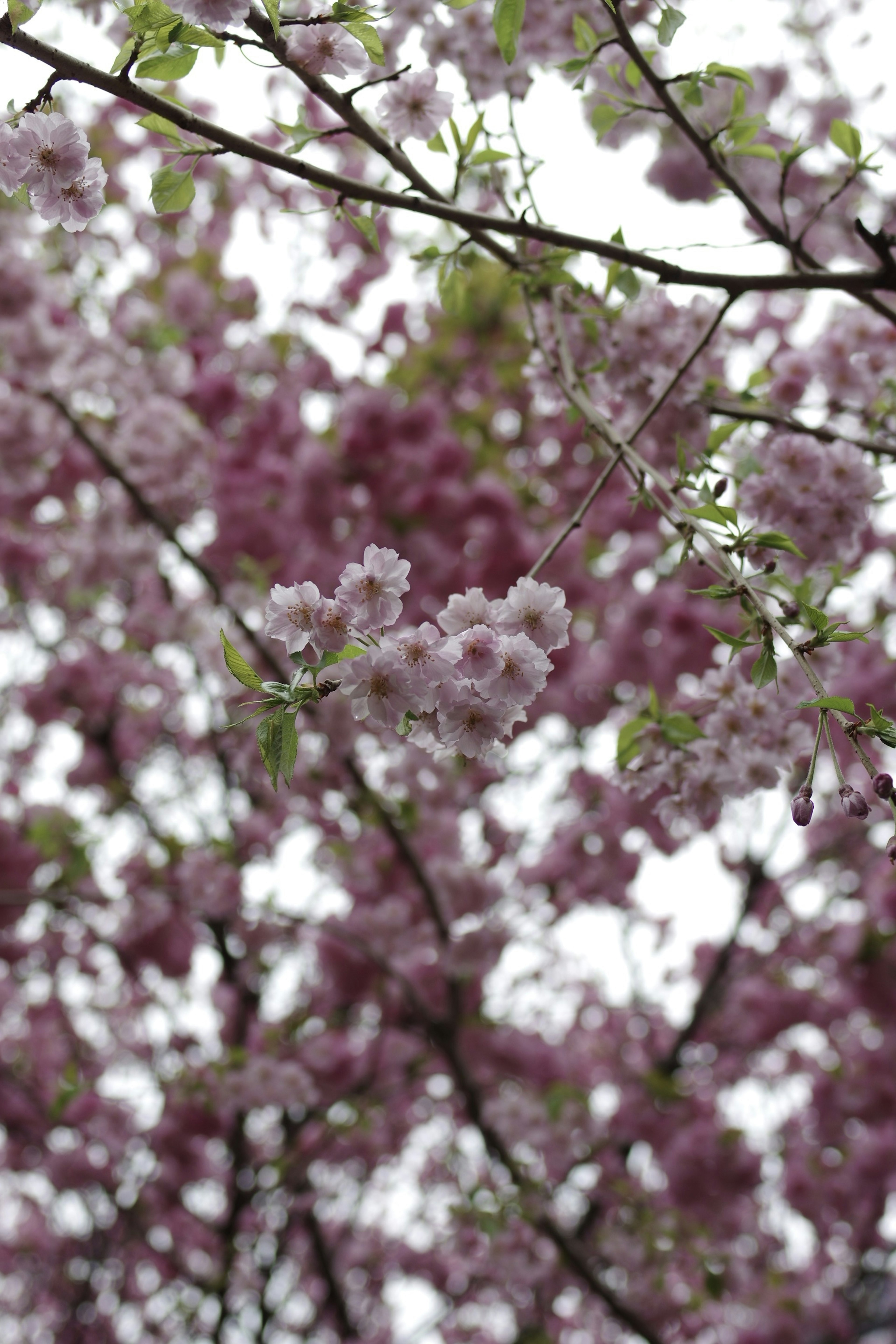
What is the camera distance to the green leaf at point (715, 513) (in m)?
1.41

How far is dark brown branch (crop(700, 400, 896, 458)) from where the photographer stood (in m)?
2.00

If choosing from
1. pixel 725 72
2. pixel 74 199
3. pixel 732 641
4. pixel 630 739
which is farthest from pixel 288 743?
pixel 725 72

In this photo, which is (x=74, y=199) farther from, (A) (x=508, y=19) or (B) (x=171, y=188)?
(A) (x=508, y=19)

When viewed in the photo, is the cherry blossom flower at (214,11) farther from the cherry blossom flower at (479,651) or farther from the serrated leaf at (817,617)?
the serrated leaf at (817,617)

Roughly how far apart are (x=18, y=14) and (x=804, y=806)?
1.33 metres

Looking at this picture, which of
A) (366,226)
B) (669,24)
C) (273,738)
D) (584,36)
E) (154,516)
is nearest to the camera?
(273,738)

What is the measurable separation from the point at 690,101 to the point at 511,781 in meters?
4.01

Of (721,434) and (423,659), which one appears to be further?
(721,434)

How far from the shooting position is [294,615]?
49.6 inches

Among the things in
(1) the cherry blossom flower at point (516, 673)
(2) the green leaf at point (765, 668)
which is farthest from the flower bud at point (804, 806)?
(1) the cherry blossom flower at point (516, 673)

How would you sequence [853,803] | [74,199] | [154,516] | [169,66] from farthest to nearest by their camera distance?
[154,516] → [74,199] → [169,66] → [853,803]

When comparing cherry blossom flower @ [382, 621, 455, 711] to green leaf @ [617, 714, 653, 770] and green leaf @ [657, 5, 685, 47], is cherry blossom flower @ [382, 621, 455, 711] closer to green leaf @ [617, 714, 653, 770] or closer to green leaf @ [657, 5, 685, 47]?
green leaf @ [617, 714, 653, 770]

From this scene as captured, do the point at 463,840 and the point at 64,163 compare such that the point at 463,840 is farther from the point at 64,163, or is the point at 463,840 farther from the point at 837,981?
the point at 64,163

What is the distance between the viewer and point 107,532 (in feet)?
15.4
